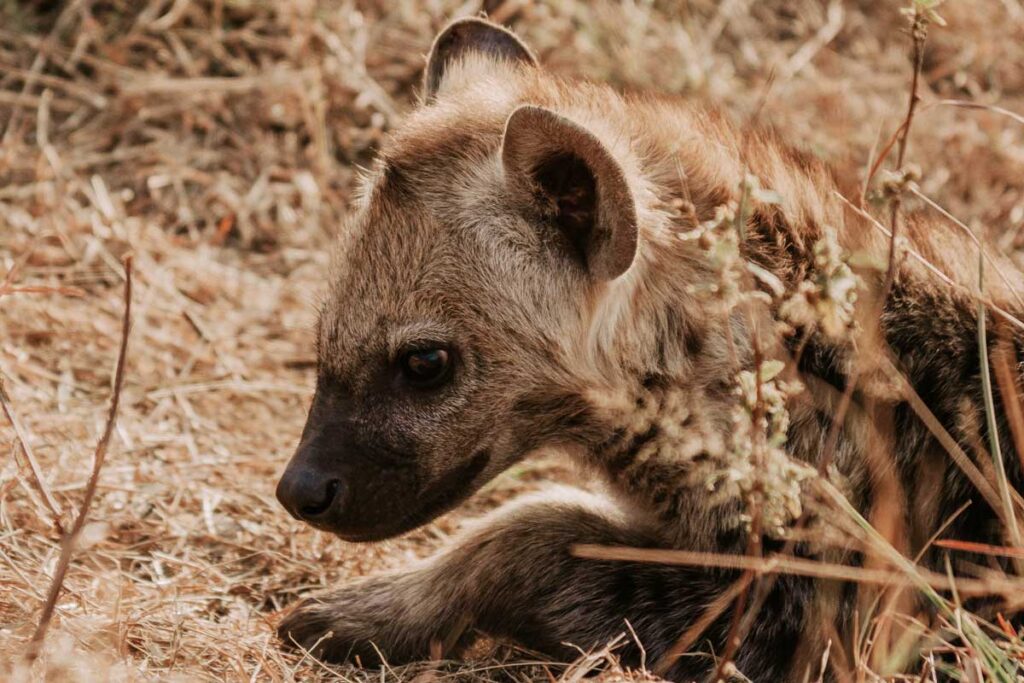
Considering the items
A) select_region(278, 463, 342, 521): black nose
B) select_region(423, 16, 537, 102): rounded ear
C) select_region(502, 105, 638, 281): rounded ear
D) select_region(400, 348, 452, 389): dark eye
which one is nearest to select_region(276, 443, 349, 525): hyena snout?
select_region(278, 463, 342, 521): black nose

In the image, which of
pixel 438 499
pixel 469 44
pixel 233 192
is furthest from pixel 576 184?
pixel 233 192

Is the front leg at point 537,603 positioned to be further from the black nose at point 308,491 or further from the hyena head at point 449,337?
the black nose at point 308,491

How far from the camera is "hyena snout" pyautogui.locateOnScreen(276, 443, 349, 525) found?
8.12 ft

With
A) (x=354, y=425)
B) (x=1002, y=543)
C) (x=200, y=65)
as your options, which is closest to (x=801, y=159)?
(x=1002, y=543)

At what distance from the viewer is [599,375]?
2555 millimetres

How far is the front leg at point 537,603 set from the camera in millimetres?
2533

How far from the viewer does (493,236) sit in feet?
8.43

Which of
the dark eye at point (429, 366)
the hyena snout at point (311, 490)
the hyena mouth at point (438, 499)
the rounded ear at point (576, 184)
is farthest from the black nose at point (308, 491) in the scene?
the rounded ear at point (576, 184)

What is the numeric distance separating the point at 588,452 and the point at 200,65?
2.82 m

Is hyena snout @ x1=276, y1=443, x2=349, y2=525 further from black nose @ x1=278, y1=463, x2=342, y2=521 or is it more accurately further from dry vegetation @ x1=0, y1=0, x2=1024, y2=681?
dry vegetation @ x1=0, y1=0, x2=1024, y2=681

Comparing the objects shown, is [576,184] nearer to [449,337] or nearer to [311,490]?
[449,337]

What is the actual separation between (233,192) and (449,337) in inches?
88.7

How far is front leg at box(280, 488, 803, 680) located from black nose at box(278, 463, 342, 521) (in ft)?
1.13

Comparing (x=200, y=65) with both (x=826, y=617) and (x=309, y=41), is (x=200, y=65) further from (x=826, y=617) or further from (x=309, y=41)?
(x=826, y=617)
